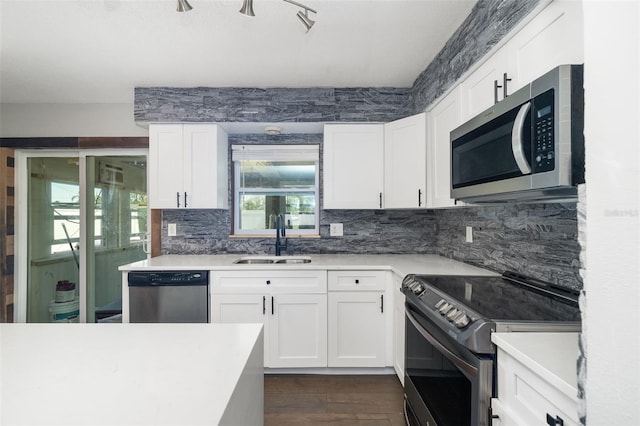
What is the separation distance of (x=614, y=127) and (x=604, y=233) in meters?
0.17

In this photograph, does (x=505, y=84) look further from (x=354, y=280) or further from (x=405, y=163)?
(x=354, y=280)

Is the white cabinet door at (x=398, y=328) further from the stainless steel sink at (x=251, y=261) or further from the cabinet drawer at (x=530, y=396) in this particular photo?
the stainless steel sink at (x=251, y=261)

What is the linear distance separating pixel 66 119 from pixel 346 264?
322 centimetres

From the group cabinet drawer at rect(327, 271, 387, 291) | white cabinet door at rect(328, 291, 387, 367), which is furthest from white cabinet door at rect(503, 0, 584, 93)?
white cabinet door at rect(328, 291, 387, 367)

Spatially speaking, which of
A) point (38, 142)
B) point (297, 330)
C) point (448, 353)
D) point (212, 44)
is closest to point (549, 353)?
point (448, 353)

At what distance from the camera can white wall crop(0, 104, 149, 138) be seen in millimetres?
3006

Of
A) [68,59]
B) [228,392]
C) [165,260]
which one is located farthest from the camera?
[165,260]

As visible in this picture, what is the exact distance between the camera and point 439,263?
2.34 metres

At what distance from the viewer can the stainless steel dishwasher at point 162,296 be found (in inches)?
90.5

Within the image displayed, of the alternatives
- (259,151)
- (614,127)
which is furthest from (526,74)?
(259,151)

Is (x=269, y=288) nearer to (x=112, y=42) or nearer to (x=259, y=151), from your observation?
(x=259, y=151)

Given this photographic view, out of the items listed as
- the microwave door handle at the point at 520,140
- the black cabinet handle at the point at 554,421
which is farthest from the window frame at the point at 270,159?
the black cabinet handle at the point at 554,421

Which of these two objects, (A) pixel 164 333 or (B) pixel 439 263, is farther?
(B) pixel 439 263

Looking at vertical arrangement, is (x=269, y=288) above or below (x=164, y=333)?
below
